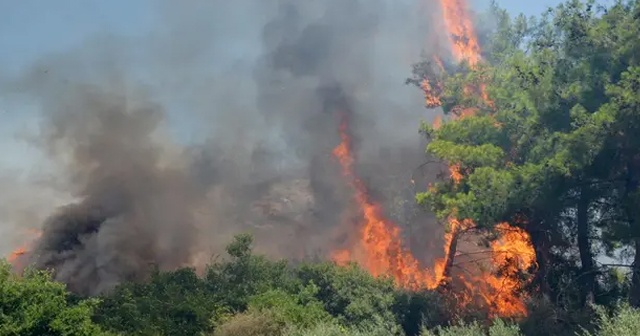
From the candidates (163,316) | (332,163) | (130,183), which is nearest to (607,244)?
A: (163,316)

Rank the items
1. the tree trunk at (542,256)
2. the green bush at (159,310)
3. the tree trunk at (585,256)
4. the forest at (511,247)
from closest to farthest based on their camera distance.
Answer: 1. the forest at (511,247)
2. the green bush at (159,310)
3. the tree trunk at (585,256)
4. the tree trunk at (542,256)

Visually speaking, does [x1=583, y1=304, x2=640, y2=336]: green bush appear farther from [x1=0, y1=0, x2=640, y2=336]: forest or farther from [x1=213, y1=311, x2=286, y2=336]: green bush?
[x1=213, y1=311, x2=286, y2=336]: green bush

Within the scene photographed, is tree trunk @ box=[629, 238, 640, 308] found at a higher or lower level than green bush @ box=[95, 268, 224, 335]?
lower

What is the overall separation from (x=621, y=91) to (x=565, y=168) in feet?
11.9

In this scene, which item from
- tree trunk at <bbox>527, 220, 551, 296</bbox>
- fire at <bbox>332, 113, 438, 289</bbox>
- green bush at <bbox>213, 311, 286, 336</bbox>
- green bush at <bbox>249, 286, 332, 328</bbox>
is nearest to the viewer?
green bush at <bbox>213, 311, 286, 336</bbox>

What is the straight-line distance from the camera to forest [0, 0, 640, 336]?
24562mm

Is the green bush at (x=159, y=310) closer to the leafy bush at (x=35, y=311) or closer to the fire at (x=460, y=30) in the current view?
the leafy bush at (x=35, y=311)

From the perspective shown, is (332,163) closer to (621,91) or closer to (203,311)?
(203,311)

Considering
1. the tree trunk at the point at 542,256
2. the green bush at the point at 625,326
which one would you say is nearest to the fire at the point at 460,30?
the tree trunk at the point at 542,256

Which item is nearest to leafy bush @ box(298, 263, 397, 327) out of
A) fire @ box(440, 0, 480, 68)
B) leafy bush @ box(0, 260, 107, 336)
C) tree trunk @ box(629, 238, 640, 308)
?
tree trunk @ box(629, 238, 640, 308)

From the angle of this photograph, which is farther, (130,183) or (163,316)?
(130,183)

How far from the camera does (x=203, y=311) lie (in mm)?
28312

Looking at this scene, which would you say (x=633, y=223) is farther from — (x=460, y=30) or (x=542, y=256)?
(x=460, y=30)

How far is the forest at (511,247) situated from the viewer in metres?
24.6
